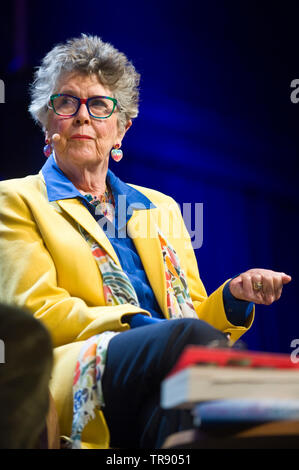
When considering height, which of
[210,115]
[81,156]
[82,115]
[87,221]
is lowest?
[87,221]

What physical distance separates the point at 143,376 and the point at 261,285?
58 cm

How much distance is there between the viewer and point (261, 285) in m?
1.72

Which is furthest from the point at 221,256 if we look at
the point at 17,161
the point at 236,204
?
the point at 17,161

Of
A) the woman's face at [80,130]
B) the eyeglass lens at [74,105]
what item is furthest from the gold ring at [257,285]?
the eyeglass lens at [74,105]

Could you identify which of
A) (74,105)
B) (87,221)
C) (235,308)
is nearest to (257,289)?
(235,308)

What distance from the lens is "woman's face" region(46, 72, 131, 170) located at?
6.59 ft

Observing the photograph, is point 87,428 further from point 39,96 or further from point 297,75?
point 297,75

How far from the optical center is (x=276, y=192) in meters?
3.47

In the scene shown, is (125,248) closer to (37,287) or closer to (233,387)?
(37,287)

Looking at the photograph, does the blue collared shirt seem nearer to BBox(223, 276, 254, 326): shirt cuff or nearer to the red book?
BBox(223, 276, 254, 326): shirt cuff

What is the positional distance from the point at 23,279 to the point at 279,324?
2.00 metres

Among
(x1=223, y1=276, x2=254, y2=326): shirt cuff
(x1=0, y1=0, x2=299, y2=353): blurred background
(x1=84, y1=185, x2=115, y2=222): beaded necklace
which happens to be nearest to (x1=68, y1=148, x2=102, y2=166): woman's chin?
(x1=84, y1=185, x2=115, y2=222): beaded necklace

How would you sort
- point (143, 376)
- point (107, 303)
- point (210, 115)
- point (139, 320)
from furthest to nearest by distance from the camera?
point (210, 115) < point (107, 303) < point (139, 320) < point (143, 376)

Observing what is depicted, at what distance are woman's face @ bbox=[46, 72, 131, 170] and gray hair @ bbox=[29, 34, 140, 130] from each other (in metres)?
0.03
